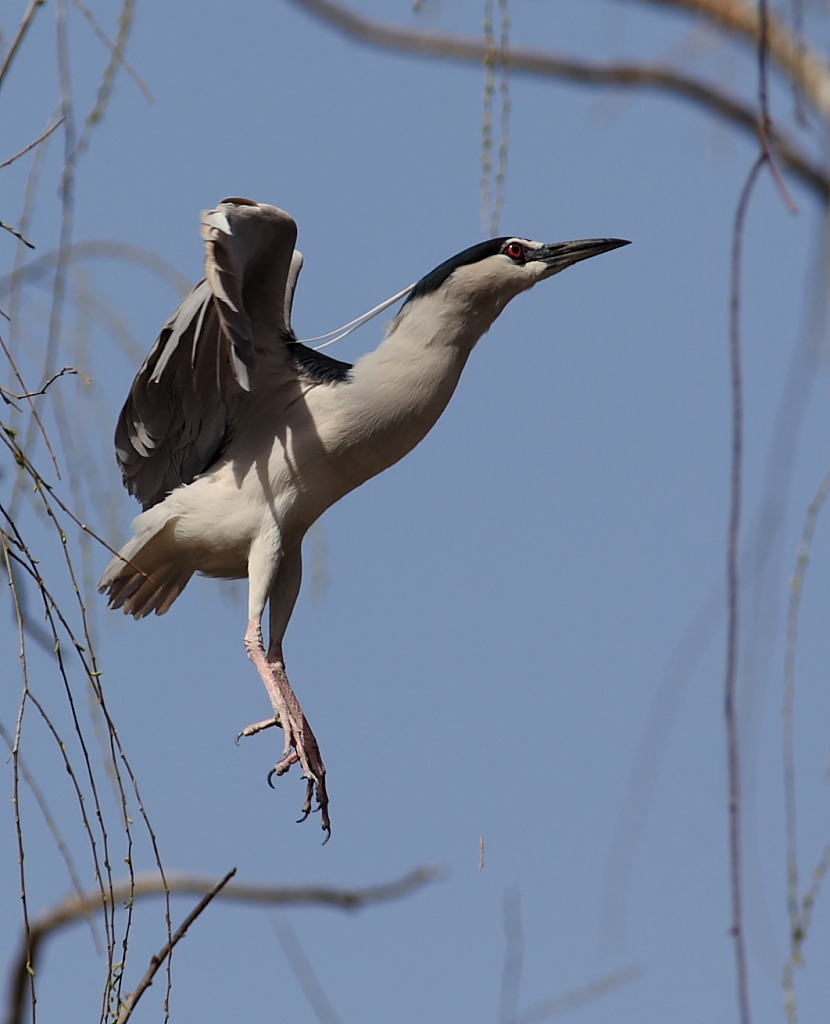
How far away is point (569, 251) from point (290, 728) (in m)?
1.14

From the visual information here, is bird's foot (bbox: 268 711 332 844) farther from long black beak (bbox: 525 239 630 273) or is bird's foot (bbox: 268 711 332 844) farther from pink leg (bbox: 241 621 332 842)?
long black beak (bbox: 525 239 630 273)

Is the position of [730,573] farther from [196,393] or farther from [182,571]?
[182,571]

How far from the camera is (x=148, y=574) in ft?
10.6

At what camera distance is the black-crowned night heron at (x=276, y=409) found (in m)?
2.85

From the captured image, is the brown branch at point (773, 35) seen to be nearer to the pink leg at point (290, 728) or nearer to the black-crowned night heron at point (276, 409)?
the black-crowned night heron at point (276, 409)

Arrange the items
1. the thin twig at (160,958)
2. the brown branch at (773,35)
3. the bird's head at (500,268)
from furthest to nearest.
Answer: the bird's head at (500,268)
the brown branch at (773,35)
the thin twig at (160,958)

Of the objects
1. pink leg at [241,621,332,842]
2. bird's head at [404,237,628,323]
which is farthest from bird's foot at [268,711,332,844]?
bird's head at [404,237,628,323]

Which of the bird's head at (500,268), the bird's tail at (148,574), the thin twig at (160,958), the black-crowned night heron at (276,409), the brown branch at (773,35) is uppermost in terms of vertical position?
the brown branch at (773,35)

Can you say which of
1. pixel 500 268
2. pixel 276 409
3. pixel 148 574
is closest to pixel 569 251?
pixel 500 268

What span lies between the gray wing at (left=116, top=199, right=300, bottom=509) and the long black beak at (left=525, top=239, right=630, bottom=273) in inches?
20.1

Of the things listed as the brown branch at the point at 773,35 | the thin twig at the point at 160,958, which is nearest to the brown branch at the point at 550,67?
the brown branch at the point at 773,35

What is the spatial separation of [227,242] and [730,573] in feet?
5.78

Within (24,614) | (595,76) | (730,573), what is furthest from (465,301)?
(730,573)

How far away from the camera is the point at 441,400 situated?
298 centimetres
